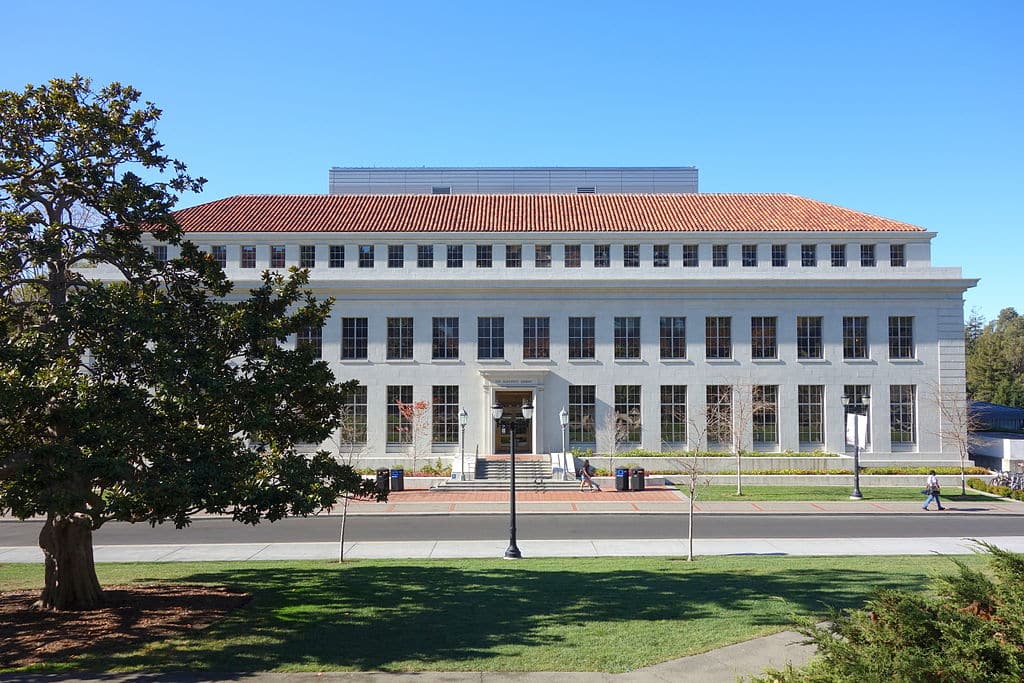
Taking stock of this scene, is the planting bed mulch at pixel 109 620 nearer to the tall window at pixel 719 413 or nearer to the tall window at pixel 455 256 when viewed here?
the tall window at pixel 455 256

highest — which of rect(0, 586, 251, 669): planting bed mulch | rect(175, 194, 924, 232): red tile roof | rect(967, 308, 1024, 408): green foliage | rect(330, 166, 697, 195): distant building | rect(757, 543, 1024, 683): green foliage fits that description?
rect(330, 166, 697, 195): distant building

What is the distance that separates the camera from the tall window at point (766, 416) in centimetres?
4203

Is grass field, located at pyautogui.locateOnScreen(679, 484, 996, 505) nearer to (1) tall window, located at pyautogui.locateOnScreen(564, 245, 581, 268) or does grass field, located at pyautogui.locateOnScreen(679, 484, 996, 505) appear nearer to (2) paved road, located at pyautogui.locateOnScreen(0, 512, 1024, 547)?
(2) paved road, located at pyautogui.locateOnScreen(0, 512, 1024, 547)

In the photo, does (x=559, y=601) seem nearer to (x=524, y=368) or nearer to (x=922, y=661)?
(x=922, y=661)

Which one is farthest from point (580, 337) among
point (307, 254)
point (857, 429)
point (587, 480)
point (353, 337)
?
point (307, 254)

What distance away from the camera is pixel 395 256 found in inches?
1702

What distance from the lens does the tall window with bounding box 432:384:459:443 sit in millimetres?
42062

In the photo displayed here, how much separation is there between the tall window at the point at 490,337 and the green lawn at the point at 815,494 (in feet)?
40.9

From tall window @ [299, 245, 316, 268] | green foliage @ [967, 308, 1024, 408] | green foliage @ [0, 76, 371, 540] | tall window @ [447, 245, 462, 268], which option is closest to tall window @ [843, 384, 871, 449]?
tall window @ [447, 245, 462, 268]

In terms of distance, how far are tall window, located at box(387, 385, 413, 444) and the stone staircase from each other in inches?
199

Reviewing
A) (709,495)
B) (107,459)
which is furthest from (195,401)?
(709,495)

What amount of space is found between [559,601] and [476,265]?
3008cm

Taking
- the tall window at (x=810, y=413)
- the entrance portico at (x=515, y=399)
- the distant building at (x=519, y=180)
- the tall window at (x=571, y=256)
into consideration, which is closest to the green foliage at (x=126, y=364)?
the entrance portico at (x=515, y=399)

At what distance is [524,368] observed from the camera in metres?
41.3
